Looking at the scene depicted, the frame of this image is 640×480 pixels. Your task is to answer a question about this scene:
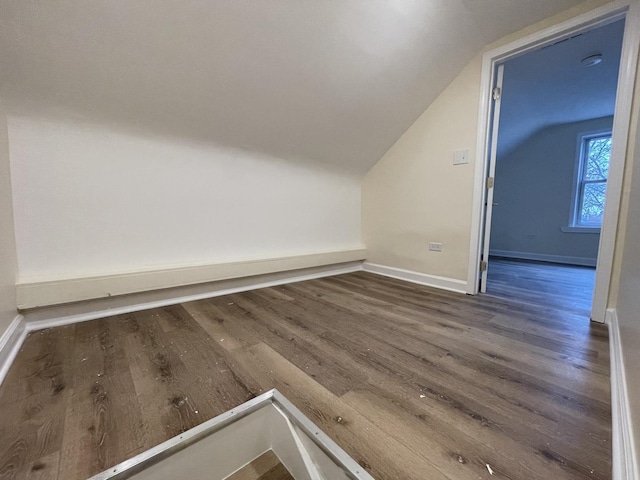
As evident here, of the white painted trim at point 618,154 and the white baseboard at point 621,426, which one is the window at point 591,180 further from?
the white baseboard at point 621,426

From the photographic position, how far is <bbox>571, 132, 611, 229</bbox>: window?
13.3ft

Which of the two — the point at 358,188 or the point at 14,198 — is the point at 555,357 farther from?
the point at 14,198

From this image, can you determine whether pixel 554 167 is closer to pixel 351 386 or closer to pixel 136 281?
pixel 351 386

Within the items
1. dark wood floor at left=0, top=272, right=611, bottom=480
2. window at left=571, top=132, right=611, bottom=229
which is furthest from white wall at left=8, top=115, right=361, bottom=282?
window at left=571, top=132, right=611, bottom=229

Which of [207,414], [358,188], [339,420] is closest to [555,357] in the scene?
[339,420]

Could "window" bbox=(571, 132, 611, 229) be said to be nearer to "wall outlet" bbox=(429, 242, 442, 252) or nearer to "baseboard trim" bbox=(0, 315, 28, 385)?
"wall outlet" bbox=(429, 242, 442, 252)

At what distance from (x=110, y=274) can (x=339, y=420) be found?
1.77 meters

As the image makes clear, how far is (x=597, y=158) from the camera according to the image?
409cm

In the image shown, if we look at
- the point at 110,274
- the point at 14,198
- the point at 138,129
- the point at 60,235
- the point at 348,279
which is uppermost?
the point at 138,129

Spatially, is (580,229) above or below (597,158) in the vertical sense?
below

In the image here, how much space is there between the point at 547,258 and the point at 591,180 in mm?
1372

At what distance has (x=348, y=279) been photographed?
2910 mm

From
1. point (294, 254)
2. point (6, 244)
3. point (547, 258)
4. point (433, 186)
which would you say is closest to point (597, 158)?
point (547, 258)

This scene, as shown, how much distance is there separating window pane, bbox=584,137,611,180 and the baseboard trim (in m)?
6.62
